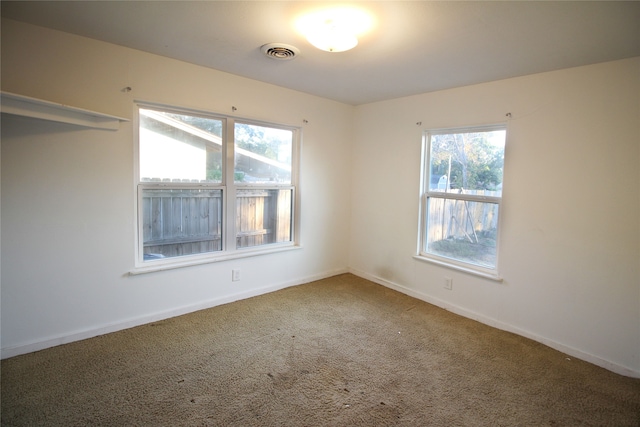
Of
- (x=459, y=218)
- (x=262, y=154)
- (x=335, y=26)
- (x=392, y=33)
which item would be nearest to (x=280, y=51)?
(x=335, y=26)

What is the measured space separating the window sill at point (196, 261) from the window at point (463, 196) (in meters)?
1.72

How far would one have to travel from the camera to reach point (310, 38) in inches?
82.4

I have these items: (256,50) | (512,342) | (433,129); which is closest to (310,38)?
(256,50)

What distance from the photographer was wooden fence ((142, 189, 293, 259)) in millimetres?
2955

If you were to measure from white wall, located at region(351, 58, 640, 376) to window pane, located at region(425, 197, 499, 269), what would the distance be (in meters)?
0.17

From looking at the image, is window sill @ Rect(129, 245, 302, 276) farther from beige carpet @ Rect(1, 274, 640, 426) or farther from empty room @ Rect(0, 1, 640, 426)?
beige carpet @ Rect(1, 274, 640, 426)

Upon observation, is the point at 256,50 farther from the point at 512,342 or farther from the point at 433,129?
the point at 512,342

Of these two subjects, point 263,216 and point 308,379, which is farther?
point 263,216

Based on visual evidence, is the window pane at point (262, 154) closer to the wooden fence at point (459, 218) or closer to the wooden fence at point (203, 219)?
the wooden fence at point (203, 219)

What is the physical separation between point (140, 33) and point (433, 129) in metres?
2.82

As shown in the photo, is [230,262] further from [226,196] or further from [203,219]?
[226,196]

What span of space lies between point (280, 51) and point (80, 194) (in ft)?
6.29

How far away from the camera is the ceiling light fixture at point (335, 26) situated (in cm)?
189

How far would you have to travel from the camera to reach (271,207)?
3777 millimetres
